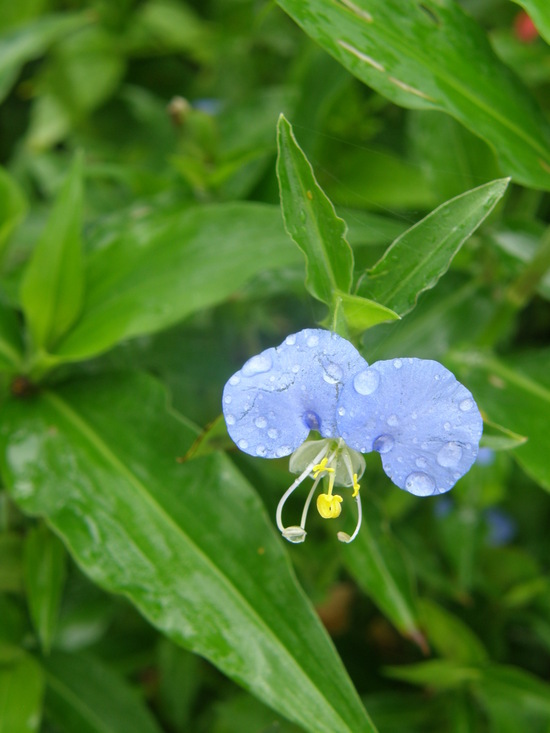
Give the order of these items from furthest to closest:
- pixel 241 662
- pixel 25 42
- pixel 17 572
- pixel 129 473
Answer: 1. pixel 25 42
2. pixel 17 572
3. pixel 129 473
4. pixel 241 662

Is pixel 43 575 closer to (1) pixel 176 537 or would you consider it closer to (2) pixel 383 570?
(1) pixel 176 537

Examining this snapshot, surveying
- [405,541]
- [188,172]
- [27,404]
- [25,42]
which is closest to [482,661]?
[405,541]

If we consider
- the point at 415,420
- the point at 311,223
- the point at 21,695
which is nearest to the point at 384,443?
the point at 415,420

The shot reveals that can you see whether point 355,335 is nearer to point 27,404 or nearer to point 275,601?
point 275,601

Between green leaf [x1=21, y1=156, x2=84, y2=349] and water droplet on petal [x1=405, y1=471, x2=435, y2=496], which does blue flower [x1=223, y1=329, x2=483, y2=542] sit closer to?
water droplet on petal [x1=405, y1=471, x2=435, y2=496]

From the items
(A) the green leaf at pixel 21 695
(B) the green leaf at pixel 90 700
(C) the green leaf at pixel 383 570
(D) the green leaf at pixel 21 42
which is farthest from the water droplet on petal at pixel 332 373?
(D) the green leaf at pixel 21 42

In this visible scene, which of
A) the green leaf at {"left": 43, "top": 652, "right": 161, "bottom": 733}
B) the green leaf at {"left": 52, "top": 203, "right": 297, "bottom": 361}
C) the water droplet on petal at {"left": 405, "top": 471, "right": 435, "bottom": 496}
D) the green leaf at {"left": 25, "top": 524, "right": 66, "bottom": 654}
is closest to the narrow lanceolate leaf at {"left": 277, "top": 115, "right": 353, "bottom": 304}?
the water droplet on petal at {"left": 405, "top": 471, "right": 435, "bottom": 496}
